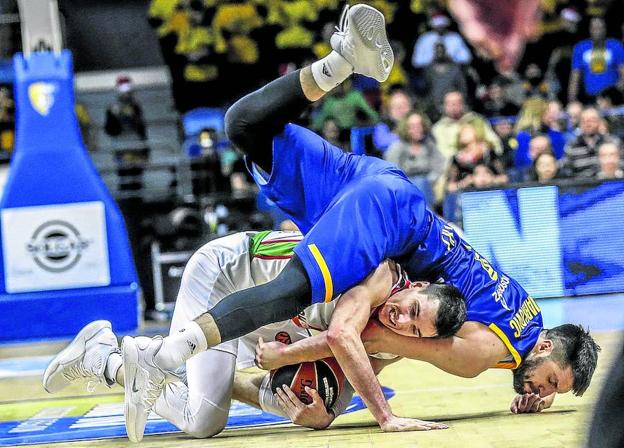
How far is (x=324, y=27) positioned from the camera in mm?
12922

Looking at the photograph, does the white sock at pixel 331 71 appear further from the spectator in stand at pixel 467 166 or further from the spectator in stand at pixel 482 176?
the spectator in stand at pixel 482 176

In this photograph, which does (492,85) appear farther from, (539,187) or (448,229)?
(448,229)

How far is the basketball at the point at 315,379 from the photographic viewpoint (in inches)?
149

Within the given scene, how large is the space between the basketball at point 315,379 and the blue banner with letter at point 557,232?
4690 mm

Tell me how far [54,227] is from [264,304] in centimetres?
537

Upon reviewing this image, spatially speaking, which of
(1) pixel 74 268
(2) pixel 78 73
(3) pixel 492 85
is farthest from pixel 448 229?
(2) pixel 78 73

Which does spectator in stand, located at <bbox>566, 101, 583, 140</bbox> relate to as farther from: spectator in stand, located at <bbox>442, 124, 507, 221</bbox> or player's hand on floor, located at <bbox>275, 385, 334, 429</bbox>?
player's hand on floor, located at <bbox>275, 385, 334, 429</bbox>

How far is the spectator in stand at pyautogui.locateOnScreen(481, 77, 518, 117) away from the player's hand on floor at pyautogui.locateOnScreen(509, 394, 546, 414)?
7.97 metres

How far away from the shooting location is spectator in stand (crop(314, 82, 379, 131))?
10.8m

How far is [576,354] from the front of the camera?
3822 mm

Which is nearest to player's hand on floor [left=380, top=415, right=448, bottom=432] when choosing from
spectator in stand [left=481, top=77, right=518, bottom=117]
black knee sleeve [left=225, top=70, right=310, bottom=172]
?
black knee sleeve [left=225, top=70, right=310, bottom=172]

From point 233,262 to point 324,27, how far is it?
918cm

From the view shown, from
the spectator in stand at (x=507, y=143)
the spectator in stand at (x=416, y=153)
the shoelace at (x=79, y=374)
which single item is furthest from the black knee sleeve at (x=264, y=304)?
the spectator in stand at (x=507, y=143)

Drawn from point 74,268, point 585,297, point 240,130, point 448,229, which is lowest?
point 585,297
